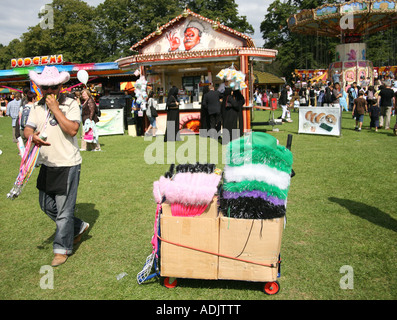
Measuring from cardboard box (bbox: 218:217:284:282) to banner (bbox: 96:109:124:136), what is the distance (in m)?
12.4

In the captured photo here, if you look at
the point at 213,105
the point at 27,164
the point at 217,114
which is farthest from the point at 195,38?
the point at 27,164

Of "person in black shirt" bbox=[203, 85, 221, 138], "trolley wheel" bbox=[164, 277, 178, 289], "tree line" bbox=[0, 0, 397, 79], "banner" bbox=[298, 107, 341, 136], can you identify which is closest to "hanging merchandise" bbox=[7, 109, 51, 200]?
"trolley wheel" bbox=[164, 277, 178, 289]

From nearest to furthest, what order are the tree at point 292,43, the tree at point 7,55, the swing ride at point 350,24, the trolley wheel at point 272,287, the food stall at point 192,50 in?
1. the trolley wheel at point 272,287
2. the food stall at point 192,50
3. the swing ride at point 350,24
4. the tree at point 292,43
5. the tree at point 7,55

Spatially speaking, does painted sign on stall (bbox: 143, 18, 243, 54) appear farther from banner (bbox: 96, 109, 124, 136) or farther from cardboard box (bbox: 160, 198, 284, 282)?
cardboard box (bbox: 160, 198, 284, 282)

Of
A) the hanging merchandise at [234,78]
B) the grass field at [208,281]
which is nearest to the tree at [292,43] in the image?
the hanging merchandise at [234,78]

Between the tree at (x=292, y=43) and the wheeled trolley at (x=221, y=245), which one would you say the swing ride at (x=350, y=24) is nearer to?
the tree at (x=292, y=43)

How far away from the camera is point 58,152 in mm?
3574

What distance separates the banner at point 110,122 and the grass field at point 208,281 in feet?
22.3

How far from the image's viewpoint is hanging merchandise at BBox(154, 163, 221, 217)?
9.38 feet

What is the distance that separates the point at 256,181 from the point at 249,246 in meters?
0.56

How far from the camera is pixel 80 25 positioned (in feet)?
160

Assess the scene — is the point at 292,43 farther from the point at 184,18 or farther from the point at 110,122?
the point at 110,122

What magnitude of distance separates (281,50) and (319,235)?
4613cm

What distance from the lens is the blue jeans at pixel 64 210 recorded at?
363 cm
